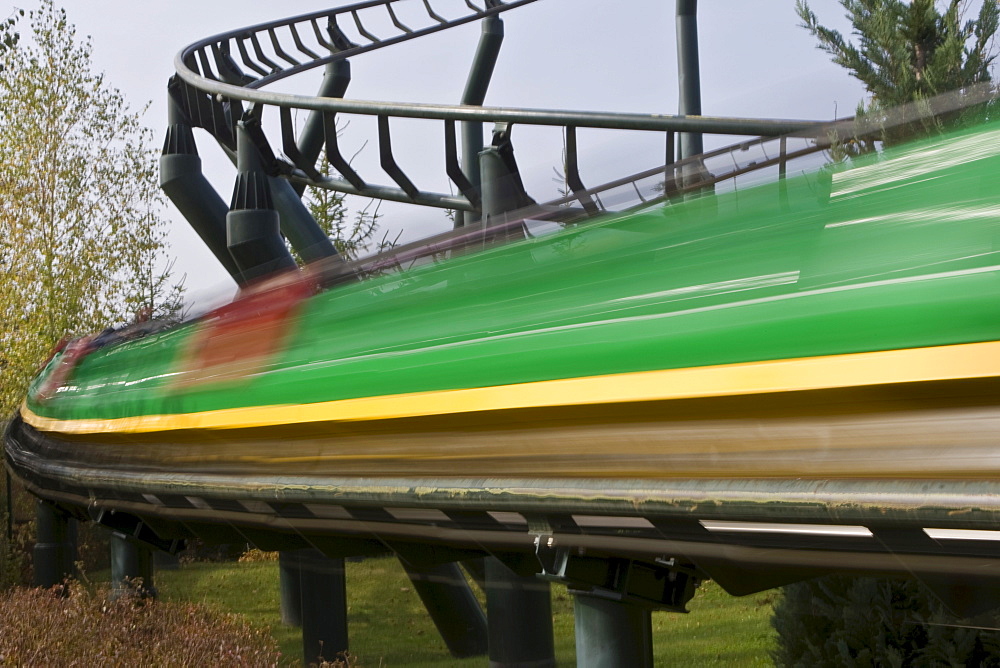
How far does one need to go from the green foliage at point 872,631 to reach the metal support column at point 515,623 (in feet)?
5.28

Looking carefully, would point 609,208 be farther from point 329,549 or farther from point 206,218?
point 206,218

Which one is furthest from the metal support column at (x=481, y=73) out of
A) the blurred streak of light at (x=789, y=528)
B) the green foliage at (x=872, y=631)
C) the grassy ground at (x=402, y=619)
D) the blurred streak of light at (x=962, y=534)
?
the blurred streak of light at (x=962, y=534)

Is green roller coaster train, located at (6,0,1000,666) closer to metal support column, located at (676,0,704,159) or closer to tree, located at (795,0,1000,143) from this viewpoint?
tree, located at (795,0,1000,143)

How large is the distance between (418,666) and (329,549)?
526 centimetres

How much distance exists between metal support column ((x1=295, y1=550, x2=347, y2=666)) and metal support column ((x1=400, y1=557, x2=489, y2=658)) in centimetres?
110

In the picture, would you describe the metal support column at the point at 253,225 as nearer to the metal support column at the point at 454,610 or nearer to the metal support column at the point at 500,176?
the metal support column at the point at 500,176

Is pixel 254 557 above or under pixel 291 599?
above

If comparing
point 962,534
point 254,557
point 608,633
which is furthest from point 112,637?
point 254,557

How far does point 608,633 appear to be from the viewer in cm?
266

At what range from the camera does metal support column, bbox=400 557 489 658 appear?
27.3ft

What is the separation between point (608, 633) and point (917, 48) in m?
3.60

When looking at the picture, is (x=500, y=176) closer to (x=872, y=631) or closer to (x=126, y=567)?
(x=872, y=631)

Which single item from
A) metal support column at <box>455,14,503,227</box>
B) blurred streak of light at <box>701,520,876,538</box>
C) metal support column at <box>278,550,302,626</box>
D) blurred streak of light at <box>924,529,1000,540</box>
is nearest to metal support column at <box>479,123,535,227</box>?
blurred streak of light at <box>701,520,876,538</box>

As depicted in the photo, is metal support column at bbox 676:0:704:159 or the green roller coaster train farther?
metal support column at bbox 676:0:704:159
